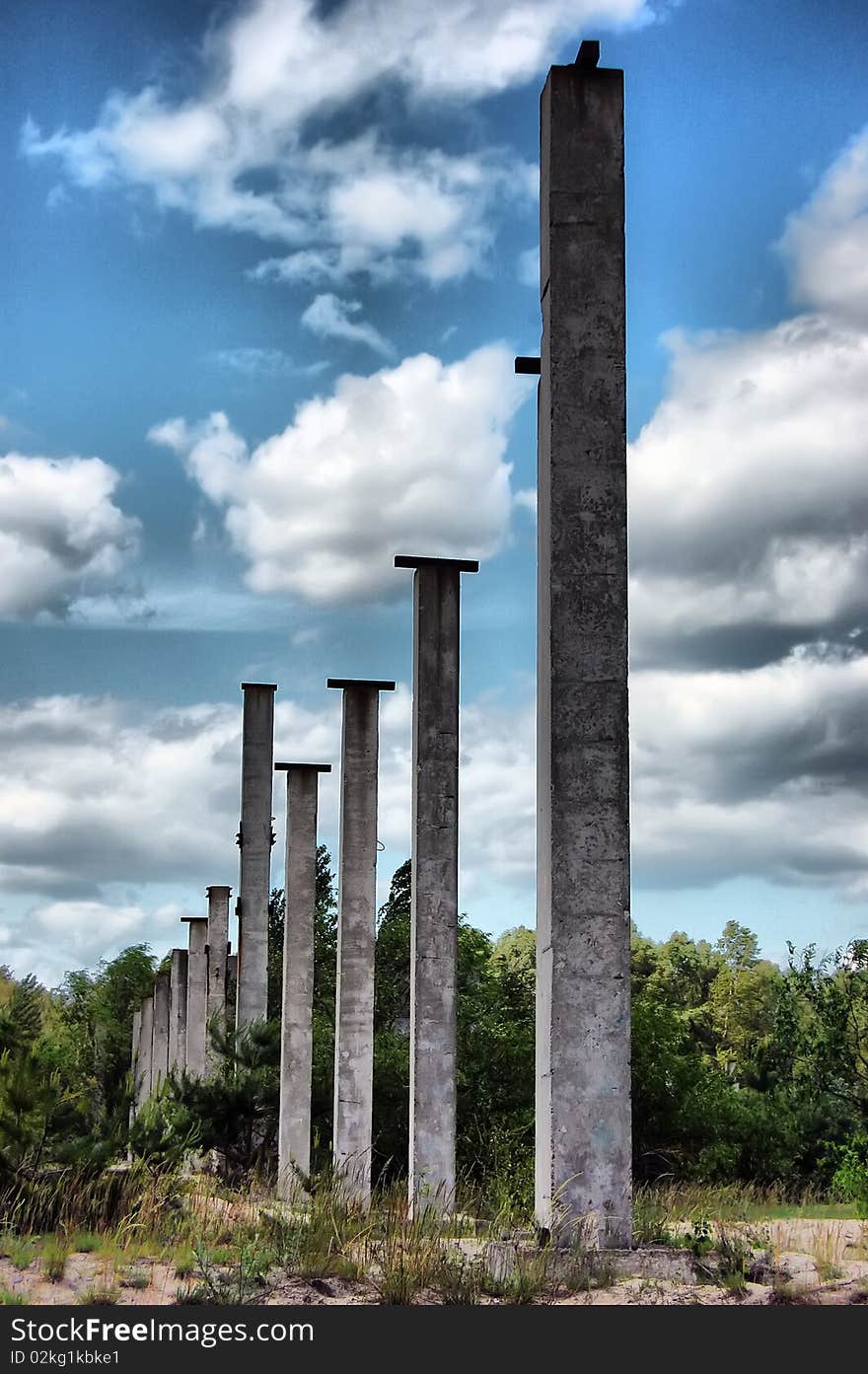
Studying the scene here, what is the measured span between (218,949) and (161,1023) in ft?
64.2

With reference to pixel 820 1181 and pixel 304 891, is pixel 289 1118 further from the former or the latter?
pixel 820 1181

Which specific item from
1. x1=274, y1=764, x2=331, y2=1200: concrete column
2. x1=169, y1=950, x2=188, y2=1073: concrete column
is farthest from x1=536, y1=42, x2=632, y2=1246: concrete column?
x1=169, y1=950, x2=188, y2=1073: concrete column

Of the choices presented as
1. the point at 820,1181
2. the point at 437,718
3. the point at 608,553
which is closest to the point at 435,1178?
the point at 437,718

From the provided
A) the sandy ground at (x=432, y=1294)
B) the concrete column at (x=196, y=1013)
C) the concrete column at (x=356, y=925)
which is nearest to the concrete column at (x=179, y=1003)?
the concrete column at (x=196, y=1013)

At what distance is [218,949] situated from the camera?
36188 millimetres

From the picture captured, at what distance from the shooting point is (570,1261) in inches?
407

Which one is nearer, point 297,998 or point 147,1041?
point 297,998

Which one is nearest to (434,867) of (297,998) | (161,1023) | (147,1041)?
(297,998)

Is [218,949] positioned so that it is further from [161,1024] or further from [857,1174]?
[857,1174]

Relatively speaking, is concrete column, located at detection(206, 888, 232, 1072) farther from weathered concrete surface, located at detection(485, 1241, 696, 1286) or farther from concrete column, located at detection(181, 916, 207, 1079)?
weathered concrete surface, located at detection(485, 1241, 696, 1286)

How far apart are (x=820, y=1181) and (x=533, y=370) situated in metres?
21.5

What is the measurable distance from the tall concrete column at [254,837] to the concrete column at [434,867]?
31.1 feet

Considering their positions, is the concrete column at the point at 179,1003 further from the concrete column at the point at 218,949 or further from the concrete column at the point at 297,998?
the concrete column at the point at 297,998

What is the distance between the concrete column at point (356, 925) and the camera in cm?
2223
